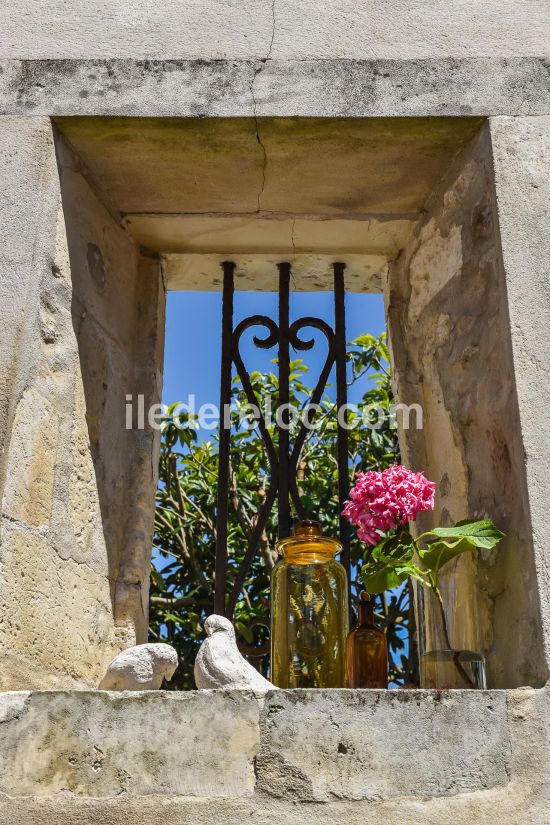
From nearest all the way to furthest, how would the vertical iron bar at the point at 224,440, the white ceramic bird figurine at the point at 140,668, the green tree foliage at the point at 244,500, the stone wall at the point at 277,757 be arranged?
1. the stone wall at the point at 277,757
2. the white ceramic bird figurine at the point at 140,668
3. the vertical iron bar at the point at 224,440
4. the green tree foliage at the point at 244,500

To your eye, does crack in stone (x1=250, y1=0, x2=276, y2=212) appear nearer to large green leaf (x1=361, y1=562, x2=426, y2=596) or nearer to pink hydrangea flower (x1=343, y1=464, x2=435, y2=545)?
pink hydrangea flower (x1=343, y1=464, x2=435, y2=545)

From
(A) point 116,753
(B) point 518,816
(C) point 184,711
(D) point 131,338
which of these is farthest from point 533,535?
(D) point 131,338

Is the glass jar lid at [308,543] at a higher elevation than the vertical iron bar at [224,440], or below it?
below

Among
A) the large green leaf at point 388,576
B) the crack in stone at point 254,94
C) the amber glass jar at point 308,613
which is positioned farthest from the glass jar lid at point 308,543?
the crack in stone at point 254,94

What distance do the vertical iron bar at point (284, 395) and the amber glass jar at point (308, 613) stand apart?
0.80ft

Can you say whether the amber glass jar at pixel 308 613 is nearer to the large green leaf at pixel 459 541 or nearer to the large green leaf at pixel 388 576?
the large green leaf at pixel 388 576

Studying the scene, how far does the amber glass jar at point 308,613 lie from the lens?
204cm

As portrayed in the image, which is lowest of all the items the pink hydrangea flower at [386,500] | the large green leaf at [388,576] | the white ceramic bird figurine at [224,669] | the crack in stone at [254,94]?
the white ceramic bird figurine at [224,669]

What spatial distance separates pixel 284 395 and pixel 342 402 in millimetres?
142

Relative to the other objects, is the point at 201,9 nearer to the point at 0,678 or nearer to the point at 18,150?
the point at 18,150

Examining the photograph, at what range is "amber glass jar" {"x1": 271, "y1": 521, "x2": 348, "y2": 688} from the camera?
80.4 inches

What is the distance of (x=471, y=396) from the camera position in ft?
7.47

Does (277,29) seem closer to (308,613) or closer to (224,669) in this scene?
(308,613)

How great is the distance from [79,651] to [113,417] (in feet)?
1.84
